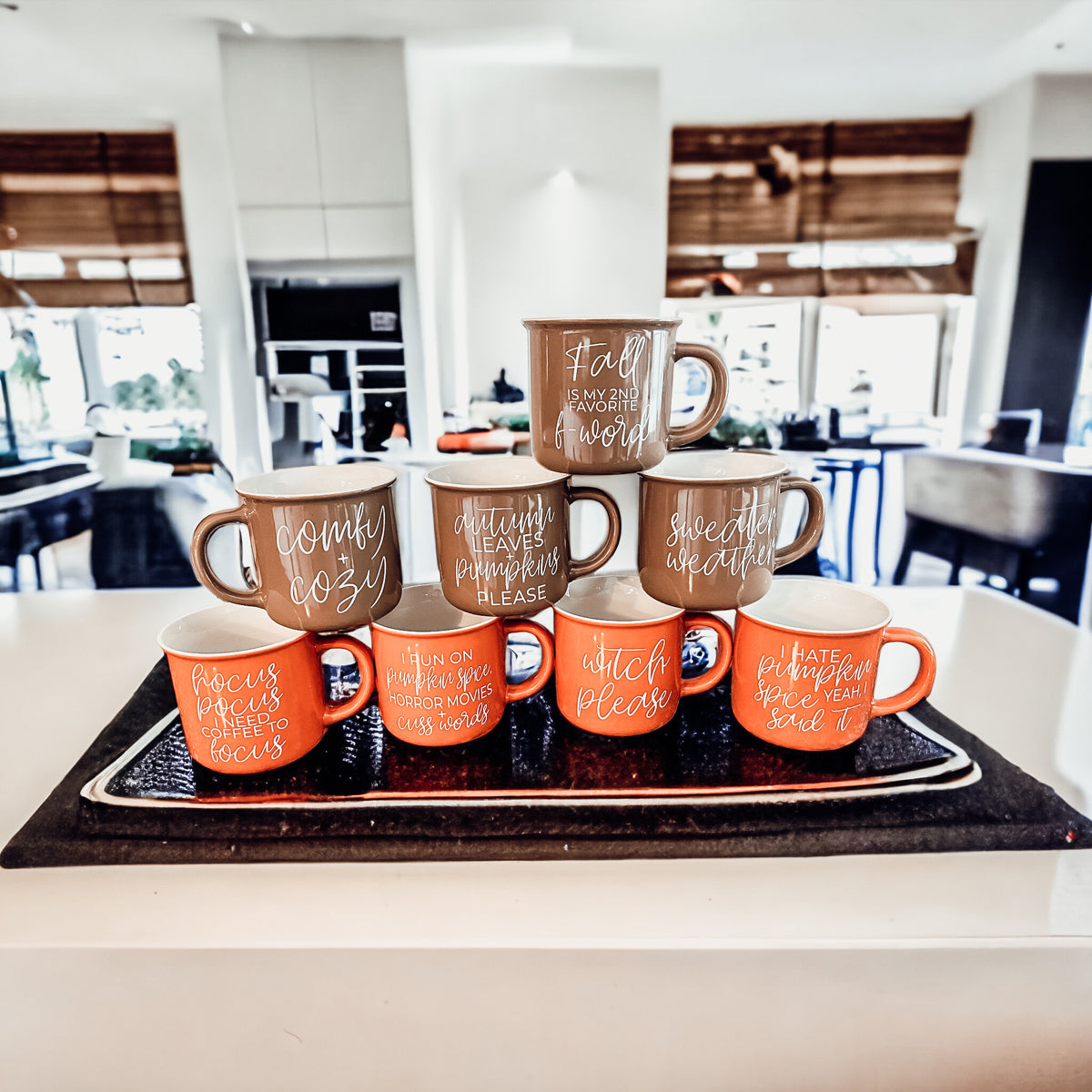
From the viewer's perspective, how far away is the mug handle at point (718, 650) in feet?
1.75

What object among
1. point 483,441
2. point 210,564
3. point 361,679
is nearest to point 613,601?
point 361,679

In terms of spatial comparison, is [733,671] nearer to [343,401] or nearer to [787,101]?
[343,401]

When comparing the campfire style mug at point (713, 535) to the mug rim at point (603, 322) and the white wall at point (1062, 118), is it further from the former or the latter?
the white wall at point (1062, 118)

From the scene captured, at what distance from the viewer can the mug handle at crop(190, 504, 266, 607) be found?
0.48m

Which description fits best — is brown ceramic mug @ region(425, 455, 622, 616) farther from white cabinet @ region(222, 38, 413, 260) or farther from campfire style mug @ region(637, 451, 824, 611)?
white cabinet @ region(222, 38, 413, 260)

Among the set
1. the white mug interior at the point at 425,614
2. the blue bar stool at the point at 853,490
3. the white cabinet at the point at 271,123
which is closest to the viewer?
the white mug interior at the point at 425,614

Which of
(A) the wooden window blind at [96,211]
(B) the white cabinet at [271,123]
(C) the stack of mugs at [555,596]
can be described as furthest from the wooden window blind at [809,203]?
(C) the stack of mugs at [555,596]

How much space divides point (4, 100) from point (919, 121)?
292 cm

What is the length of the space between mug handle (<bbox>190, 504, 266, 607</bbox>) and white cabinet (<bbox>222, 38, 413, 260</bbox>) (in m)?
1.98

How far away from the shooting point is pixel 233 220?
2.25 meters

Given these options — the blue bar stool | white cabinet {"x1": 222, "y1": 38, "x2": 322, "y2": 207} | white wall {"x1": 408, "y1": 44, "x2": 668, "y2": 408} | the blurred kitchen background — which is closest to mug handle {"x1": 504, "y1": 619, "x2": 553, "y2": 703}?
the blurred kitchen background

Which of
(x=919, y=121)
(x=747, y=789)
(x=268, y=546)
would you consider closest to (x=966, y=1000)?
(x=747, y=789)

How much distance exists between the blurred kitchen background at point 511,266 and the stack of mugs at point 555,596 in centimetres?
171

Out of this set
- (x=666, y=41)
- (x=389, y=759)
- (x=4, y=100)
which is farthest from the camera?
(x=4, y=100)
